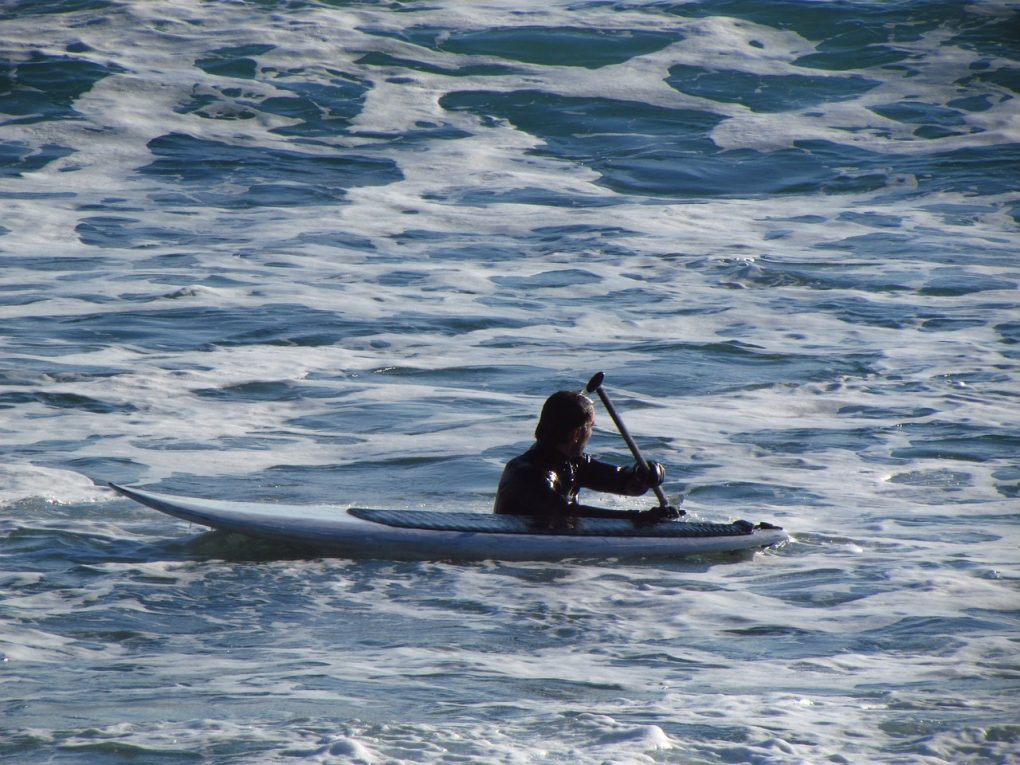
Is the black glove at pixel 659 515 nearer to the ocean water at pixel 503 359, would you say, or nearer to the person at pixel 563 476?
the person at pixel 563 476

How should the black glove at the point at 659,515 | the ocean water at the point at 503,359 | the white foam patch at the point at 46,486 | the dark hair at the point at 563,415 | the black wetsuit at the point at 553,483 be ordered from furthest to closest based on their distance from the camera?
1. the white foam patch at the point at 46,486
2. the black glove at the point at 659,515
3. the black wetsuit at the point at 553,483
4. the dark hair at the point at 563,415
5. the ocean water at the point at 503,359

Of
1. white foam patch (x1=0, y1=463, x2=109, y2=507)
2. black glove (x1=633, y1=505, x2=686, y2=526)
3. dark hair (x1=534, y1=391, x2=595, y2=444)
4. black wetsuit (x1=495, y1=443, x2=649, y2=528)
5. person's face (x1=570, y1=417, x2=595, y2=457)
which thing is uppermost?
dark hair (x1=534, y1=391, x2=595, y2=444)

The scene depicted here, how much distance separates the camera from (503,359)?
1012cm

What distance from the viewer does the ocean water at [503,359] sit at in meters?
4.25

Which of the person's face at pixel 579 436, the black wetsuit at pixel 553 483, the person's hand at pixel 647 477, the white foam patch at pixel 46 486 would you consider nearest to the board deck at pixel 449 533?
the black wetsuit at pixel 553 483

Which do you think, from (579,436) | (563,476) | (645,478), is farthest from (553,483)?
(645,478)

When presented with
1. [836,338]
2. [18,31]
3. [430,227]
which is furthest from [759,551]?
[18,31]

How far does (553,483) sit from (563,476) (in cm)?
7

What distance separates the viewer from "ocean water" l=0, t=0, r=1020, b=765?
4254mm

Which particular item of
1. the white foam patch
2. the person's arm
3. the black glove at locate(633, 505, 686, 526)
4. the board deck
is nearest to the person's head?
the person's arm

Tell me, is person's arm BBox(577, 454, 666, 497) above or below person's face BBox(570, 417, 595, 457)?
below

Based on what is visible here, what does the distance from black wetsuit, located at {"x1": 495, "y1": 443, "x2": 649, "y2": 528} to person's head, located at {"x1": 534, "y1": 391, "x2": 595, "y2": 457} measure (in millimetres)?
62

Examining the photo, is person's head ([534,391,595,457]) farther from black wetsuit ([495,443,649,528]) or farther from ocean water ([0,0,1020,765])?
ocean water ([0,0,1020,765])

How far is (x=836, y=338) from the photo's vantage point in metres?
10.9
